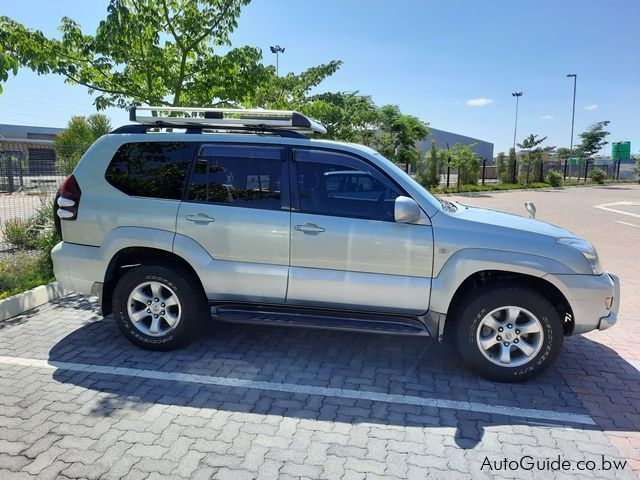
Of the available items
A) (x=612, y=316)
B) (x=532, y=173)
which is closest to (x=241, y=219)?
(x=612, y=316)

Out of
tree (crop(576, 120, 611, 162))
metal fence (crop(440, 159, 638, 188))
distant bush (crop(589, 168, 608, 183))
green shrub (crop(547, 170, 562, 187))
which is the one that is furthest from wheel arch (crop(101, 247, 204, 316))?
tree (crop(576, 120, 611, 162))

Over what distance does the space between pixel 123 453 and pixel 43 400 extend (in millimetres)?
1013

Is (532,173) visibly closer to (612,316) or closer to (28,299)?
(612,316)

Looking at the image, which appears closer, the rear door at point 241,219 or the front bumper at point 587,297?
the front bumper at point 587,297

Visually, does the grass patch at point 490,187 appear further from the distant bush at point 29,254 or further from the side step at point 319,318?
the side step at point 319,318

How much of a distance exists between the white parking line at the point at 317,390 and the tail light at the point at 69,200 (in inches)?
51.1

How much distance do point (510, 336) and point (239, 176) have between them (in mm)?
2616

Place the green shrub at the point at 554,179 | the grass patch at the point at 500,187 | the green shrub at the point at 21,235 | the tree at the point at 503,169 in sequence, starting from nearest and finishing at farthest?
the green shrub at the point at 21,235
the grass patch at the point at 500,187
the tree at the point at 503,169
the green shrub at the point at 554,179

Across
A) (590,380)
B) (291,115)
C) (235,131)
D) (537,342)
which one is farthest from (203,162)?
(590,380)

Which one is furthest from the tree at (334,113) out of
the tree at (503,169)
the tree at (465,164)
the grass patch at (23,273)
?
the tree at (503,169)

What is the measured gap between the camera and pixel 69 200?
4.12 metres

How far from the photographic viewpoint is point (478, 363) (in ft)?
12.1

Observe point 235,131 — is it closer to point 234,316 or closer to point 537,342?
point 234,316

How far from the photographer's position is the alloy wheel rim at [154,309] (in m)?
4.05
